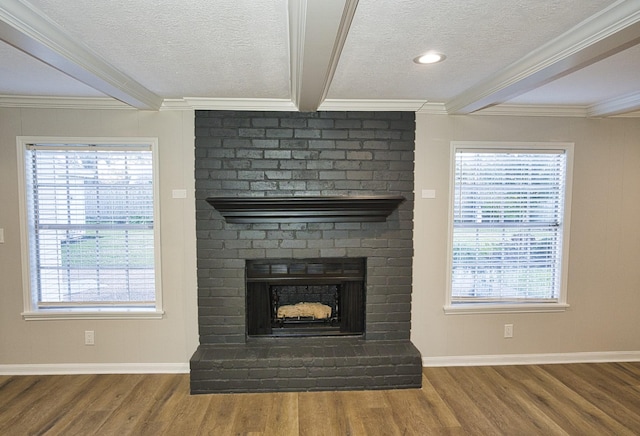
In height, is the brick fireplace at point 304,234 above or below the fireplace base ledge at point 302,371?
above

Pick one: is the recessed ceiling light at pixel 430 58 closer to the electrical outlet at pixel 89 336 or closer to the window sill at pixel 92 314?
the window sill at pixel 92 314

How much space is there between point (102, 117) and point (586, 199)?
423 centimetres

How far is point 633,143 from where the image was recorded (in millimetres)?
3135

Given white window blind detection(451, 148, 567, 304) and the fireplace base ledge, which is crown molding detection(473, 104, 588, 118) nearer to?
white window blind detection(451, 148, 567, 304)

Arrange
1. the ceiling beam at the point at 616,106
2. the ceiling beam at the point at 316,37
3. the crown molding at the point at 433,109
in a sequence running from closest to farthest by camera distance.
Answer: the ceiling beam at the point at 316,37 → the ceiling beam at the point at 616,106 → the crown molding at the point at 433,109

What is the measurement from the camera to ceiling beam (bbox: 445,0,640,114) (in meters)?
1.36

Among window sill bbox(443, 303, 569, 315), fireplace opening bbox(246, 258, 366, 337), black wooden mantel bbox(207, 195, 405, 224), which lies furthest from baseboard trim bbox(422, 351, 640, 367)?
black wooden mantel bbox(207, 195, 405, 224)

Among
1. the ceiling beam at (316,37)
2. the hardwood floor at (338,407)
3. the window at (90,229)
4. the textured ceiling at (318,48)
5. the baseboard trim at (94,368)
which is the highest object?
the textured ceiling at (318,48)

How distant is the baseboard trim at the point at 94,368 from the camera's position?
299 cm

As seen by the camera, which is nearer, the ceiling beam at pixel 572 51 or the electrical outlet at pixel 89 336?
the ceiling beam at pixel 572 51

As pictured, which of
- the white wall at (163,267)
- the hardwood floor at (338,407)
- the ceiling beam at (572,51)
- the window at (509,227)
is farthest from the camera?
the window at (509,227)

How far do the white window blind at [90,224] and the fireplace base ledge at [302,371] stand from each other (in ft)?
2.72

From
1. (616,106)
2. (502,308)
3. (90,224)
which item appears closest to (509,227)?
(502,308)

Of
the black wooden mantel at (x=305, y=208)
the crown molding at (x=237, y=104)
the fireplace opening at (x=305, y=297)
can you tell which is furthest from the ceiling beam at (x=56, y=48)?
the fireplace opening at (x=305, y=297)
